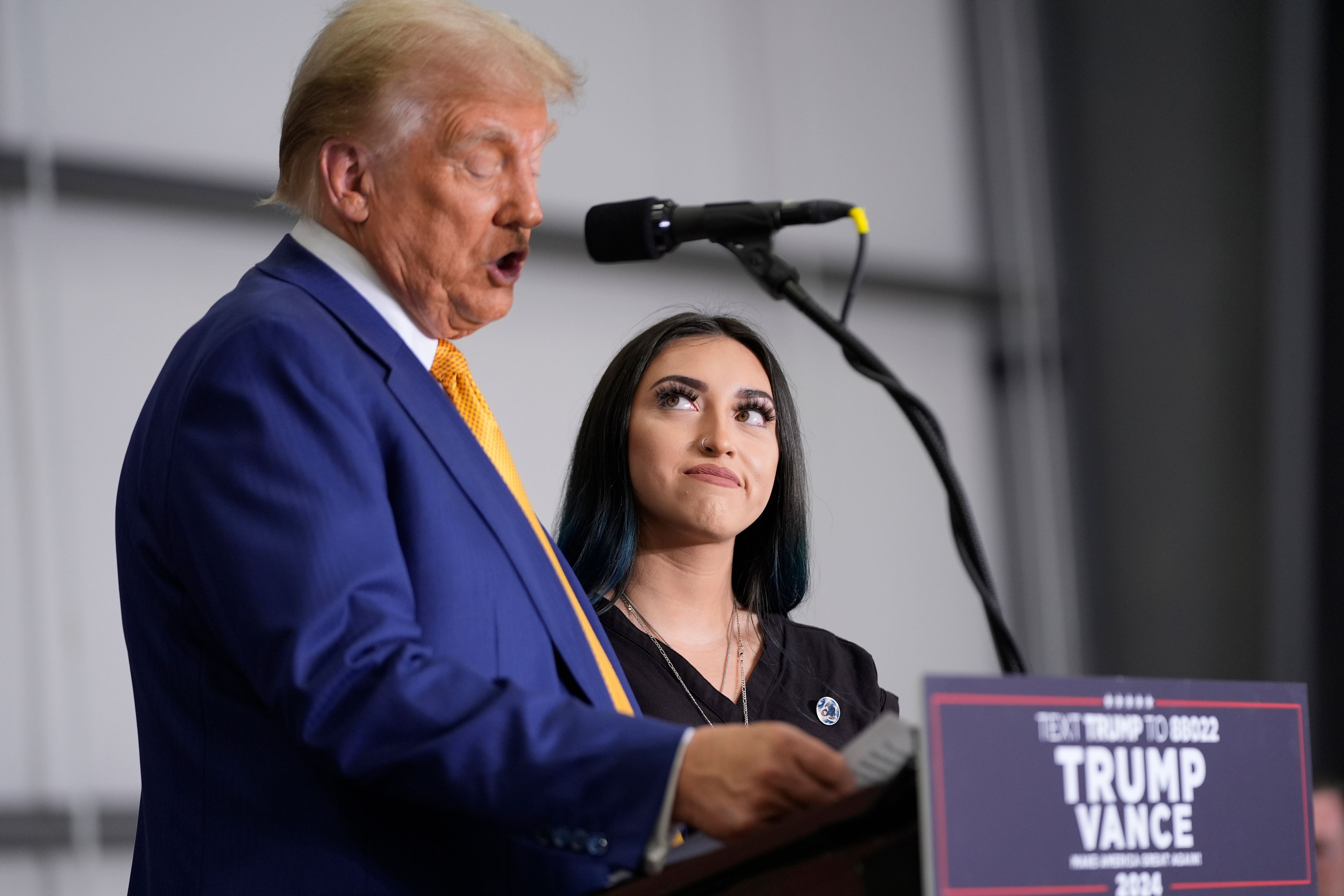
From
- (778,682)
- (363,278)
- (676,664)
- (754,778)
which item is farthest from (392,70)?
(778,682)

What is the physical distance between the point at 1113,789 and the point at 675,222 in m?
0.74

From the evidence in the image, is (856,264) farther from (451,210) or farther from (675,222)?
(451,210)

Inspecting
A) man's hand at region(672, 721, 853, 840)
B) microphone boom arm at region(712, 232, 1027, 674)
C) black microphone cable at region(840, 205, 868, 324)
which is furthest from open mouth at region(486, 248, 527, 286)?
man's hand at region(672, 721, 853, 840)

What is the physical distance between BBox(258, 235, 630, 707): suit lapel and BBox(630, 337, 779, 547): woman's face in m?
0.76

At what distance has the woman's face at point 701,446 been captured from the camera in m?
2.13

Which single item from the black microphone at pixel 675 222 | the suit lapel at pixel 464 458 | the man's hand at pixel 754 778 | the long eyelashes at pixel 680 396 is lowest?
the man's hand at pixel 754 778

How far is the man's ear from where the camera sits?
4.84 ft

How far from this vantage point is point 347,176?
1.49 meters

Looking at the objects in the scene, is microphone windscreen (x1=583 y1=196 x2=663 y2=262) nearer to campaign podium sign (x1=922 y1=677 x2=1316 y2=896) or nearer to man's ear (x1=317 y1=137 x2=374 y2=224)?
man's ear (x1=317 y1=137 x2=374 y2=224)

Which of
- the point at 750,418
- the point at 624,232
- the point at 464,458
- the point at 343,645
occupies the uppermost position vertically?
the point at 624,232

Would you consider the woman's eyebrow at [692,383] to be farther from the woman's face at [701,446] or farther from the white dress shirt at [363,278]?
the white dress shirt at [363,278]

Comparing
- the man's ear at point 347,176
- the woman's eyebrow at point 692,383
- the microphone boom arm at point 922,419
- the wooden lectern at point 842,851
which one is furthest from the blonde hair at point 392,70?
the wooden lectern at point 842,851

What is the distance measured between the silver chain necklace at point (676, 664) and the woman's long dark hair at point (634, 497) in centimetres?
5

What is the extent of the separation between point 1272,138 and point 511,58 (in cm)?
343
